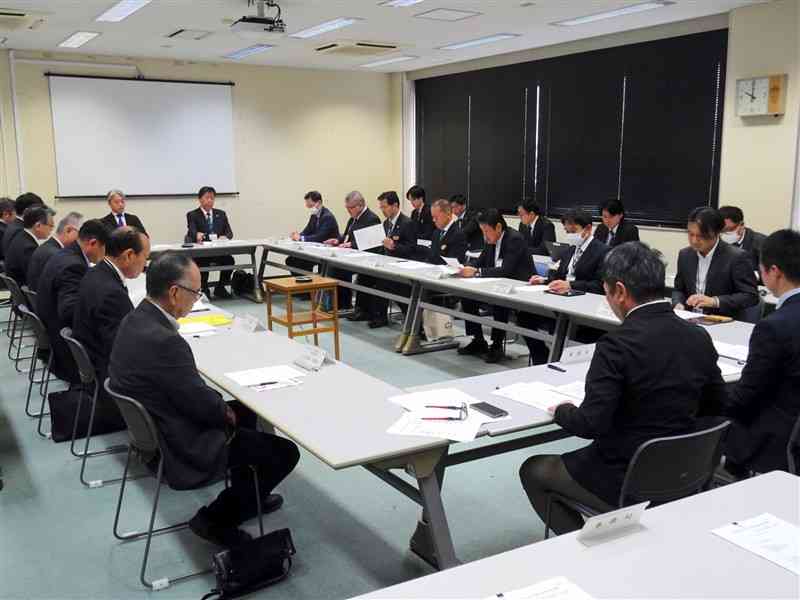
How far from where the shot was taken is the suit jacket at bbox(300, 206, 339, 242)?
27.9 ft

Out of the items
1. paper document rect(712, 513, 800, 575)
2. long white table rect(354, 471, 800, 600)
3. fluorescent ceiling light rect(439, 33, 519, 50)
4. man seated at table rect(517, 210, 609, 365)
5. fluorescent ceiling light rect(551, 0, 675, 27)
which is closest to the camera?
long white table rect(354, 471, 800, 600)

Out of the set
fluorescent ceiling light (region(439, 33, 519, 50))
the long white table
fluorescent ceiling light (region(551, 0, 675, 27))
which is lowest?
the long white table

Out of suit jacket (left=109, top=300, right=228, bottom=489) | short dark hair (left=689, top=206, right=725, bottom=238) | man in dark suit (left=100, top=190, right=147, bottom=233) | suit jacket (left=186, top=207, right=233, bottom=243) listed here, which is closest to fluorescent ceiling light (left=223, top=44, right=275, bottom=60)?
suit jacket (left=186, top=207, right=233, bottom=243)

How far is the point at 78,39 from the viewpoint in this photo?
7754 millimetres

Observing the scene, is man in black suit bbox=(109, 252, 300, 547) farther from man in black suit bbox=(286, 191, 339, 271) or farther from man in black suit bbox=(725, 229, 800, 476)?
man in black suit bbox=(286, 191, 339, 271)

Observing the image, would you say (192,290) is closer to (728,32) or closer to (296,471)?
(296,471)

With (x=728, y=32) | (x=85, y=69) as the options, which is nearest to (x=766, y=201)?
(x=728, y=32)

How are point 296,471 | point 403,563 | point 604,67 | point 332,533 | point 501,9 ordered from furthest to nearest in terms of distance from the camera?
point 604,67
point 501,9
point 296,471
point 332,533
point 403,563

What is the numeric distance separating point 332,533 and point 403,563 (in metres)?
0.39

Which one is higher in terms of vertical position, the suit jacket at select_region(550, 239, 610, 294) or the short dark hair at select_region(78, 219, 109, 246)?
the short dark hair at select_region(78, 219, 109, 246)

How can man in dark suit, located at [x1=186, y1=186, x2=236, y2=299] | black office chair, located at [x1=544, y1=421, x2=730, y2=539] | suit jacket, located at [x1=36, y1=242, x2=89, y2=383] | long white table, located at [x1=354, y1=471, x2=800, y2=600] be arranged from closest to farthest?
long white table, located at [x1=354, y1=471, x2=800, y2=600], black office chair, located at [x1=544, y1=421, x2=730, y2=539], suit jacket, located at [x1=36, y1=242, x2=89, y2=383], man in dark suit, located at [x1=186, y1=186, x2=236, y2=299]

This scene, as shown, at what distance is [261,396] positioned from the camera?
9.07 ft

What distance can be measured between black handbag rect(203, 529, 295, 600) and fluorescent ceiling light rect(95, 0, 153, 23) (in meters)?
4.96

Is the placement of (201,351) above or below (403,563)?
above
